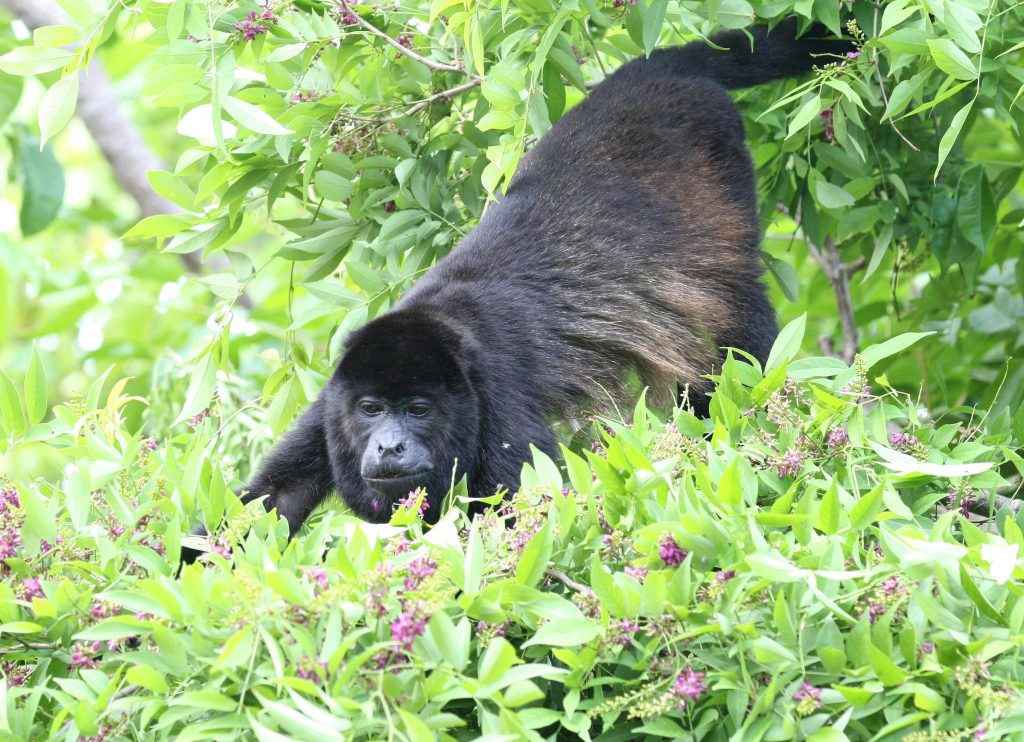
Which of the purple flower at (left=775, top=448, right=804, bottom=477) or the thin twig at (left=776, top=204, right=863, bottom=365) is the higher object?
the purple flower at (left=775, top=448, right=804, bottom=477)

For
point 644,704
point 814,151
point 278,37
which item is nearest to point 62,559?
point 644,704

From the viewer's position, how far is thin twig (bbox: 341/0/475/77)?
3393mm

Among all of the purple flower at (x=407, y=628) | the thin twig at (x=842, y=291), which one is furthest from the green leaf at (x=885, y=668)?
the thin twig at (x=842, y=291)

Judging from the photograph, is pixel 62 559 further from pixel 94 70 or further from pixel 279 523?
pixel 94 70

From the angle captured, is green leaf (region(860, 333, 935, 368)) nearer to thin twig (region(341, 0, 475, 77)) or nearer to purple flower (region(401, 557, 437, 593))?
purple flower (region(401, 557, 437, 593))

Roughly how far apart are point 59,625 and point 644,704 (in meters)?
1.07

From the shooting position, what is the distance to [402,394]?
3645 mm

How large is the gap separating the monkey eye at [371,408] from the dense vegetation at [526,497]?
1.00ft

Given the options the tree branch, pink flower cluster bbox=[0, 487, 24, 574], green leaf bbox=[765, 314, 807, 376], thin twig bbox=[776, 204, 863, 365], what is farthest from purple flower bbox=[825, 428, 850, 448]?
the tree branch

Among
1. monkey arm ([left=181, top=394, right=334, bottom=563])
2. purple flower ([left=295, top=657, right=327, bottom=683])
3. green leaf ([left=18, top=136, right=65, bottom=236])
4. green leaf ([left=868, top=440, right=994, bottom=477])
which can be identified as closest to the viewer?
purple flower ([left=295, top=657, right=327, bottom=683])

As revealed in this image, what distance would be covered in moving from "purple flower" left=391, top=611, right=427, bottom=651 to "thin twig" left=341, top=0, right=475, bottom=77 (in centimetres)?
198

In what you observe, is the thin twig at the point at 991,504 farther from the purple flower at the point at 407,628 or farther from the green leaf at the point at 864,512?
→ the purple flower at the point at 407,628

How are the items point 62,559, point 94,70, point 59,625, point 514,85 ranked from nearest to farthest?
point 59,625 < point 62,559 < point 514,85 < point 94,70

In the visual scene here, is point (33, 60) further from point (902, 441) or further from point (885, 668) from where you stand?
point (885, 668)
